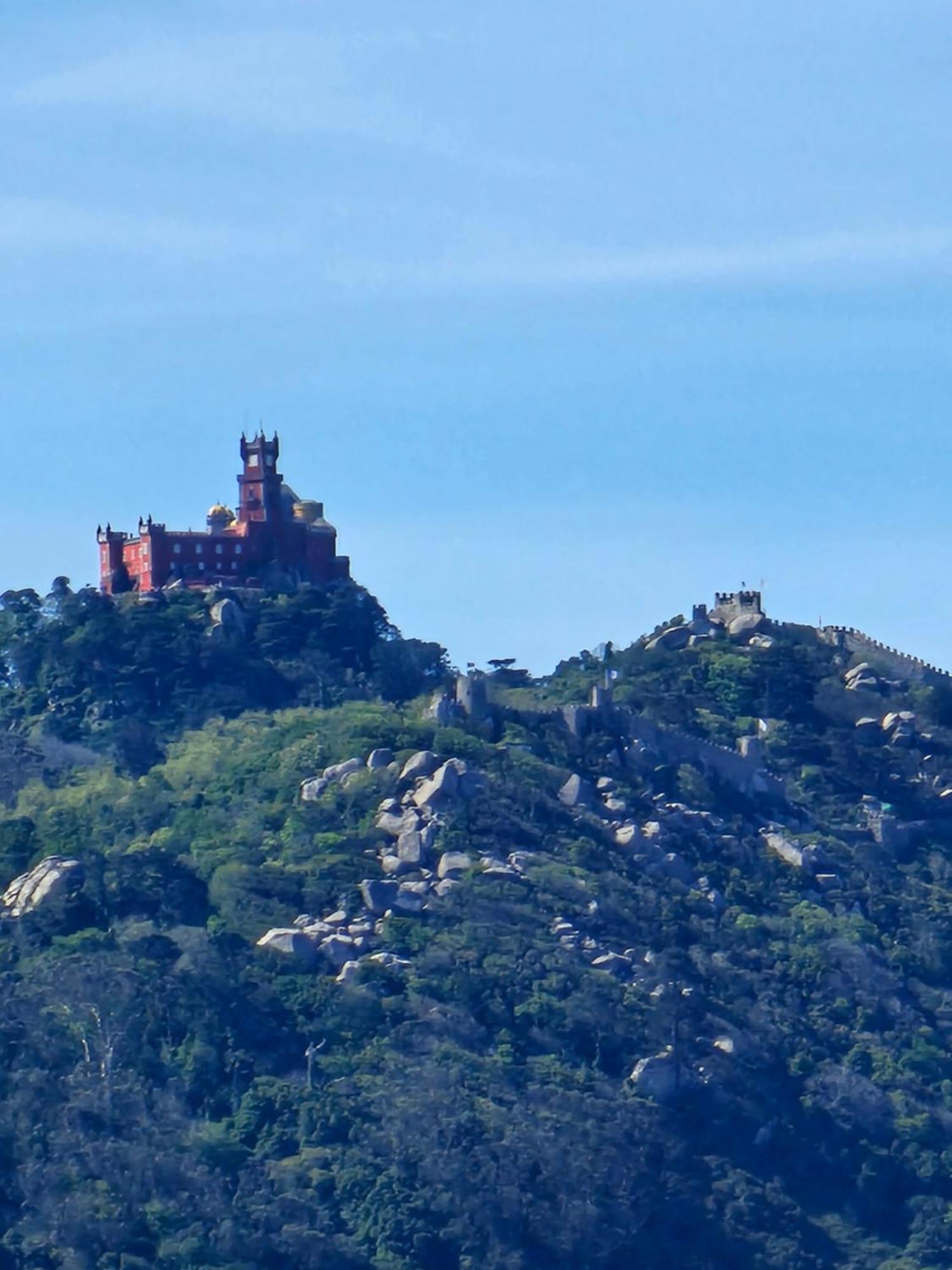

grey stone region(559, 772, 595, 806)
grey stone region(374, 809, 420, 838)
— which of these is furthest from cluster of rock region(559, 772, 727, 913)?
grey stone region(374, 809, 420, 838)

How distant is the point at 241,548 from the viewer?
119 m

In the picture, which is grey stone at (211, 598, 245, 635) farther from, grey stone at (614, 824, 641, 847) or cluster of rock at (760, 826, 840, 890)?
cluster of rock at (760, 826, 840, 890)

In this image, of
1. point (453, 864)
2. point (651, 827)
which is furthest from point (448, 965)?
point (651, 827)

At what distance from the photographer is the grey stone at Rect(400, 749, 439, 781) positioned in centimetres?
10312

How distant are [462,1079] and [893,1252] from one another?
1009 cm

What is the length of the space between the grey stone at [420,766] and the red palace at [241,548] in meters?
15.9

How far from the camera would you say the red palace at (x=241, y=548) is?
118 meters

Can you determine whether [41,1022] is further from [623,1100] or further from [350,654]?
[350,654]

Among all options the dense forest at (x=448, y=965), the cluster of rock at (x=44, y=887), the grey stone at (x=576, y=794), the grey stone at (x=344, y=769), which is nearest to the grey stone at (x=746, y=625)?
the dense forest at (x=448, y=965)

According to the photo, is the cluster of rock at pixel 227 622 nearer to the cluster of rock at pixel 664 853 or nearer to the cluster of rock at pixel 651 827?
the cluster of rock at pixel 651 827

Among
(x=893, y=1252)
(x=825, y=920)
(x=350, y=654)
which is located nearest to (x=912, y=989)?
(x=825, y=920)

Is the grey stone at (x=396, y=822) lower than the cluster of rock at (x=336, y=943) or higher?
higher

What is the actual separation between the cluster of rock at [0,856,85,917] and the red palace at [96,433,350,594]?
763 inches

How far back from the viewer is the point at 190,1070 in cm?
9331
